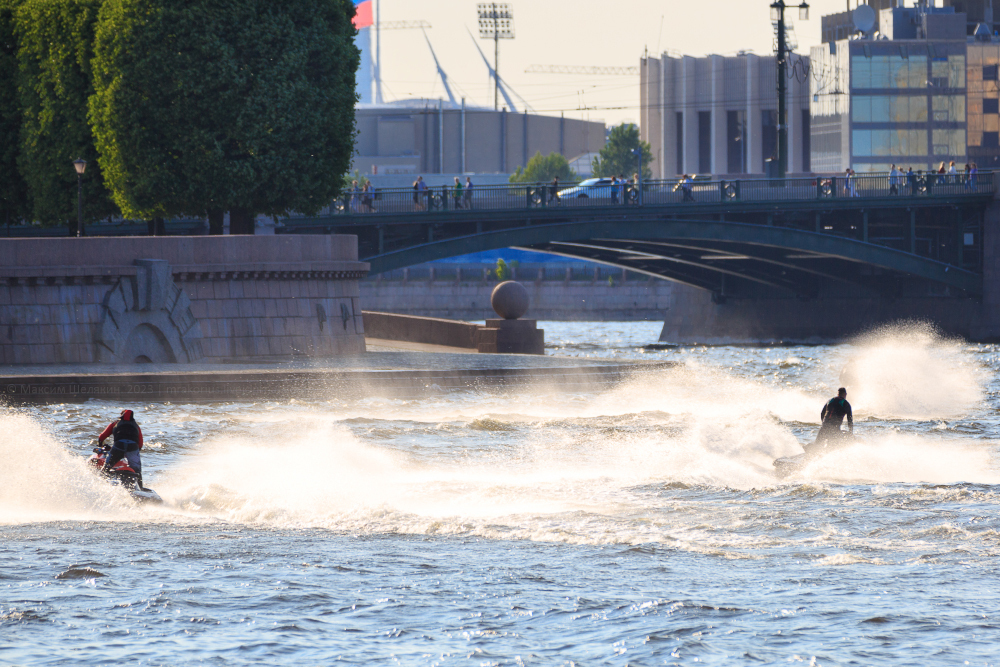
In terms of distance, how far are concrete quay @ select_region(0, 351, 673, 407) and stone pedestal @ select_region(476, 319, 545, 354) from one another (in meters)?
5.62

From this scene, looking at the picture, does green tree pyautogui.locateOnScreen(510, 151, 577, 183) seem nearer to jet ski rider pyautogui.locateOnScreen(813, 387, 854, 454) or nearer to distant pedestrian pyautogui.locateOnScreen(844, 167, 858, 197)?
distant pedestrian pyautogui.locateOnScreen(844, 167, 858, 197)

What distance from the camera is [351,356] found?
124ft

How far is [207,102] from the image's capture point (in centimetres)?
3856

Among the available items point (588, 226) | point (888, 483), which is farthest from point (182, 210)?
point (888, 483)

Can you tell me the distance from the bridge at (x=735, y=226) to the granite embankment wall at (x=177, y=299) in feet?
38.0

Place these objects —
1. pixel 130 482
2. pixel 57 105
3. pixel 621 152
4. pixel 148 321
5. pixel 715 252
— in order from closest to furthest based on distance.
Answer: pixel 130 482 < pixel 148 321 < pixel 57 105 < pixel 715 252 < pixel 621 152

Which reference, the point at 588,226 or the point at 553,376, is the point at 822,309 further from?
the point at 553,376

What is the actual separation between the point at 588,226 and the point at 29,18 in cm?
2156

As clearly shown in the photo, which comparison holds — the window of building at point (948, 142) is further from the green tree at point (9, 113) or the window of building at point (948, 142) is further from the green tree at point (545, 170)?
the green tree at point (9, 113)

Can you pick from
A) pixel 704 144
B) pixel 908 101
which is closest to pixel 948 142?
pixel 908 101

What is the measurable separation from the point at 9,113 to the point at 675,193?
2522cm

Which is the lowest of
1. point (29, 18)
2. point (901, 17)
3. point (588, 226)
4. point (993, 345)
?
point (993, 345)

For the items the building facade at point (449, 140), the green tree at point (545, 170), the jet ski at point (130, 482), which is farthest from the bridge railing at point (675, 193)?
the building facade at point (449, 140)

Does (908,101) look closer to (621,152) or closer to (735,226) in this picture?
(621,152)
